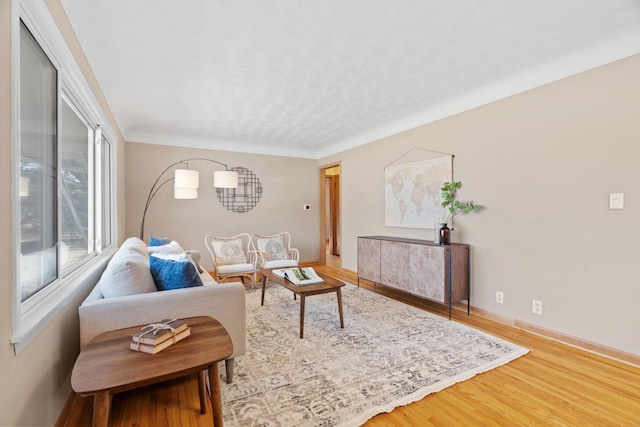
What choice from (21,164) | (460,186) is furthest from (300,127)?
(21,164)

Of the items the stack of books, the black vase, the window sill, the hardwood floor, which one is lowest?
the hardwood floor

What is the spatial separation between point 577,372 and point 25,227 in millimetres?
3496

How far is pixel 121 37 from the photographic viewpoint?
224cm

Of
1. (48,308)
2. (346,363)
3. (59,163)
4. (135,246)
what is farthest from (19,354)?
(346,363)

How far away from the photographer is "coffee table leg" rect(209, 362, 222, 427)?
145 centimetres

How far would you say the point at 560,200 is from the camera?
8.80 ft

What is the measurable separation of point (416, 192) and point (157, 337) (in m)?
3.50

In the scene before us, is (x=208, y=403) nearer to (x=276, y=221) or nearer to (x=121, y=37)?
(x=121, y=37)

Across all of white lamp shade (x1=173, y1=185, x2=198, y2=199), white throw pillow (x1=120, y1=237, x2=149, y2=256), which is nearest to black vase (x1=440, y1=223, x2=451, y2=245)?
white throw pillow (x1=120, y1=237, x2=149, y2=256)

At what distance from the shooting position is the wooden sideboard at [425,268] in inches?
128

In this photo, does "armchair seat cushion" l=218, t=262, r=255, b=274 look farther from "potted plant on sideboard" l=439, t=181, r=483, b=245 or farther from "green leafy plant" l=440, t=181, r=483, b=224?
"green leafy plant" l=440, t=181, r=483, b=224

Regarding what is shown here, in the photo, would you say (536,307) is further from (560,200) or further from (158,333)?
(158,333)

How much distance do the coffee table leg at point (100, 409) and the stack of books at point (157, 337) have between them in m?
0.24

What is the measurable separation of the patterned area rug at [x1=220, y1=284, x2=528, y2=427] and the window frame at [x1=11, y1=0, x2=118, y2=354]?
1.10m
